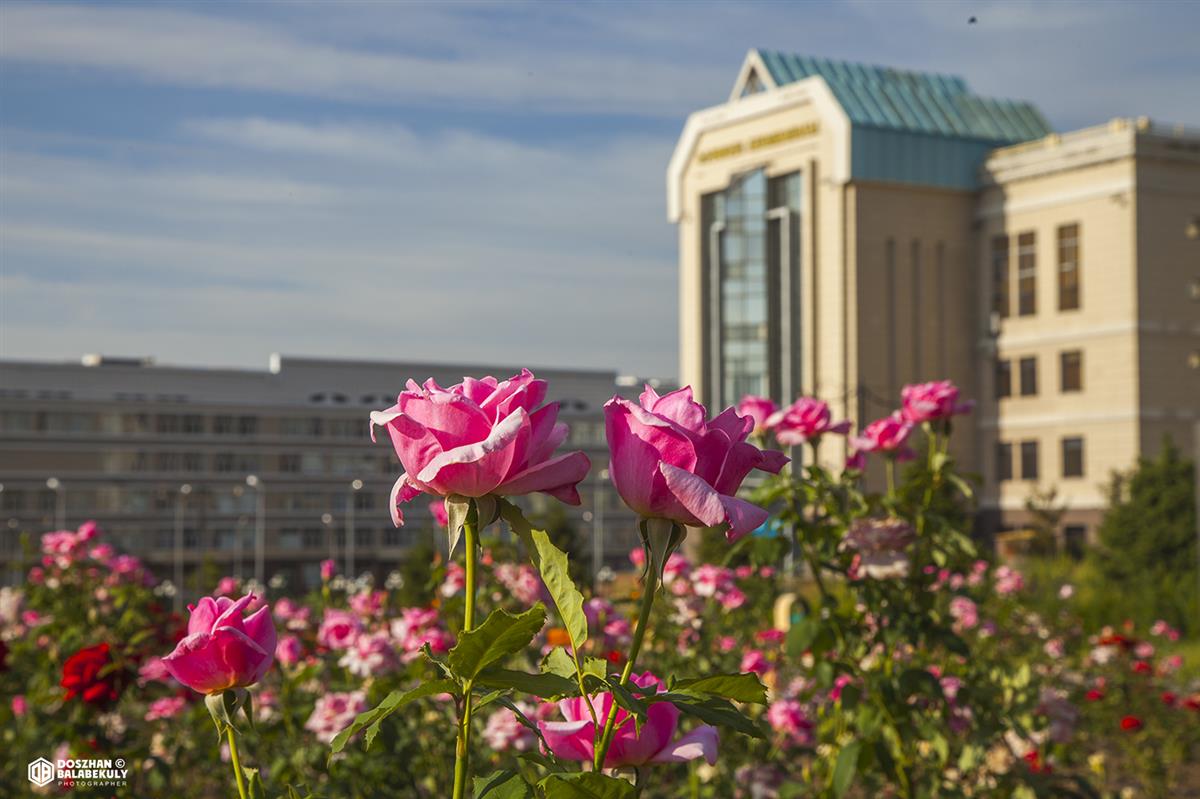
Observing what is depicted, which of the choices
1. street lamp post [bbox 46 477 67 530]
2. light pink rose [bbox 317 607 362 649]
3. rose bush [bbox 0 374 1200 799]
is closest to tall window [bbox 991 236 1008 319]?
rose bush [bbox 0 374 1200 799]

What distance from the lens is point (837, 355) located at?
49.1 metres

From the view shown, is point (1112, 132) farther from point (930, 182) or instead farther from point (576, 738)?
point (576, 738)

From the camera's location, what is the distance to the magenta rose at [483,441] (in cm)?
181

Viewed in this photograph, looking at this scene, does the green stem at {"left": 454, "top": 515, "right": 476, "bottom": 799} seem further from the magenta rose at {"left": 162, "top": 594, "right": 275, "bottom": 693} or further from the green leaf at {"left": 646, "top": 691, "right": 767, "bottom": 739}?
the magenta rose at {"left": 162, "top": 594, "right": 275, "bottom": 693}

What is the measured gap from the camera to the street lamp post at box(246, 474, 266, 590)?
245 ft

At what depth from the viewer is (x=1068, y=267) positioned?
161 ft

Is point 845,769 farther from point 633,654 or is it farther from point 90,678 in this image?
point 633,654

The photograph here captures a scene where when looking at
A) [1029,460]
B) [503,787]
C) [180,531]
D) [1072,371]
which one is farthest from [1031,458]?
[503,787]

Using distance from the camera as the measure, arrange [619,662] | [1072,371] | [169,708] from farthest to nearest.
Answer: [1072,371] < [169,708] < [619,662]

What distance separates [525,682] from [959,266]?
5117 cm

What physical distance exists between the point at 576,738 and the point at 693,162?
173 ft

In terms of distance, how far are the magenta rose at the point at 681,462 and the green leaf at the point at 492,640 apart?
19 centimetres

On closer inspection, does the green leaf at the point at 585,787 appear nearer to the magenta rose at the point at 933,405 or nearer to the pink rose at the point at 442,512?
the pink rose at the point at 442,512

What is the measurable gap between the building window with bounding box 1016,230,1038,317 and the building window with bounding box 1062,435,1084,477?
14.7 feet
